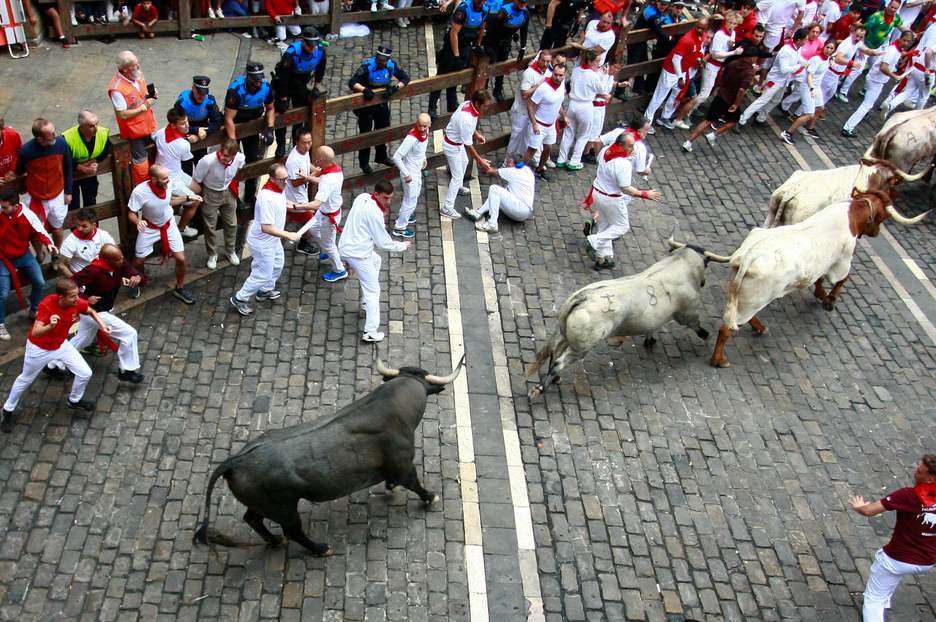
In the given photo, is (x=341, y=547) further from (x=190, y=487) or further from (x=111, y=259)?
(x=111, y=259)

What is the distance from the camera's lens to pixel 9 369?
7551 mm

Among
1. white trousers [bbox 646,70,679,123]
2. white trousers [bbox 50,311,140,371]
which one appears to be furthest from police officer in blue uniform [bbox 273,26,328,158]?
white trousers [bbox 646,70,679,123]

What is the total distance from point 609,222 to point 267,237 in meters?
4.77

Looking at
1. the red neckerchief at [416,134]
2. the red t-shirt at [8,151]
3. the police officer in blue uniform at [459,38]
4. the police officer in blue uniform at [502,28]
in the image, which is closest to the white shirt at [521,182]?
the red neckerchief at [416,134]

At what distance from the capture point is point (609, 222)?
10.4m

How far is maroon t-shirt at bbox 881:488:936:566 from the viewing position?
20.1 ft

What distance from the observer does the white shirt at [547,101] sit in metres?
11.1

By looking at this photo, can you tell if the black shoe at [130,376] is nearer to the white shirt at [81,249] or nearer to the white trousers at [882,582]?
the white shirt at [81,249]

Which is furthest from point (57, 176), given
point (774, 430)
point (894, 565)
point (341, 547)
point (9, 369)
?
point (894, 565)

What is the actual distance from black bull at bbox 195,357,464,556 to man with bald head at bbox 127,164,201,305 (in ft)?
10.6

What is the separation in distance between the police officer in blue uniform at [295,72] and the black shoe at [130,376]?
145 inches

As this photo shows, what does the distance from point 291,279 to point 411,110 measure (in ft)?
16.4

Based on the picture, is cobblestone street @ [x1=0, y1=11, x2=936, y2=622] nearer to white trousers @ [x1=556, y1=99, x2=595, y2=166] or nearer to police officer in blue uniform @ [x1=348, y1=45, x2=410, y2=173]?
police officer in blue uniform @ [x1=348, y1=45, x2=410, y2=173]

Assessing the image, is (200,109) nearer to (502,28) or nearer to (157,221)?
(157,221)
